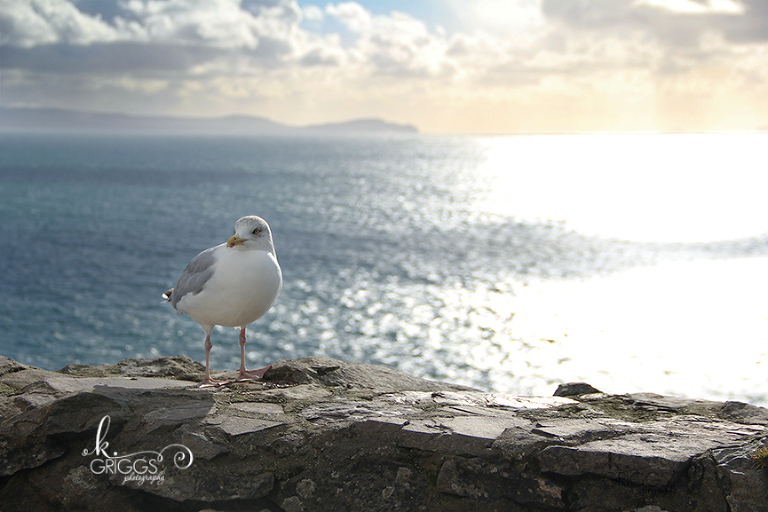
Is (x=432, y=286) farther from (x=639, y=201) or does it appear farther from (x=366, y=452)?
(x=639, y=201)

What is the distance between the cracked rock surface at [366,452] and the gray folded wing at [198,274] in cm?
139

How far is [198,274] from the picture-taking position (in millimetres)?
7746

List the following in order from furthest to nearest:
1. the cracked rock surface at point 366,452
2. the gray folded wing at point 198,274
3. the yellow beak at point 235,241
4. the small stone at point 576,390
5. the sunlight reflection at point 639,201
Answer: the sunlight reflection at point 639,201
the small stone at point 576,390
the gray folded wing at point 198,274
the yellow beak at point 235,241
the cracked rock surface at point 366,452

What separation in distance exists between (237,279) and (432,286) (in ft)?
146

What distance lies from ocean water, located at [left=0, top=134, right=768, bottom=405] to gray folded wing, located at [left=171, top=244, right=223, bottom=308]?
28.1 meters

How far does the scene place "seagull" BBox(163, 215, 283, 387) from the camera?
7402 mm

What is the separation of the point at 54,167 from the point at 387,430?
17821 centimetres

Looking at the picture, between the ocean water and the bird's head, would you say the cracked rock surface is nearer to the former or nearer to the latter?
the bird's head

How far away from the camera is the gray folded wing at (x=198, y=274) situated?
7.62 meters

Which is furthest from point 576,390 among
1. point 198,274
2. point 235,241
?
point 198,274

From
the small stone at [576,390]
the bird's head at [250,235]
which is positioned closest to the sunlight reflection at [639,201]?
the small stone at [576,390]

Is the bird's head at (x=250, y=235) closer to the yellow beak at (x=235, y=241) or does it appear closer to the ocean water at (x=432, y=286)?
the yellow beak at (x=235, y=241)

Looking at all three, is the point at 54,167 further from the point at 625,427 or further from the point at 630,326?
the point at 625,427

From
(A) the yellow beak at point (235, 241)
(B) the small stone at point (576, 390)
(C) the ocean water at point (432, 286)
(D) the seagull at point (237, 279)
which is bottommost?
(C) the ocean water at point (432, 286)
